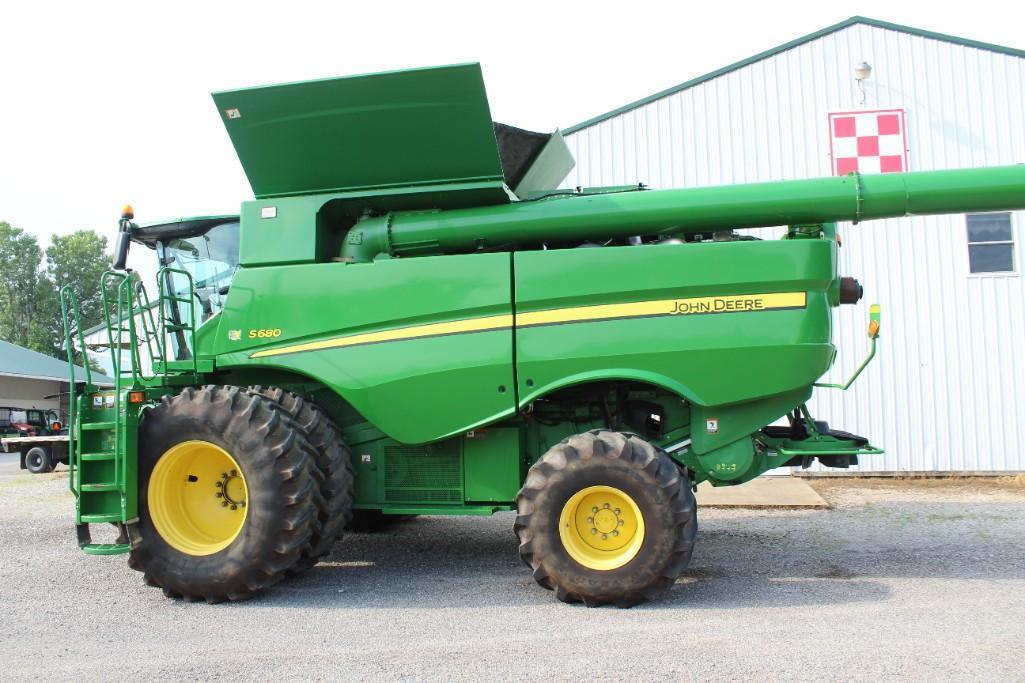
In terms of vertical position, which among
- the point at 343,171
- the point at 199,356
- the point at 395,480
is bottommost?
the point at 395,480

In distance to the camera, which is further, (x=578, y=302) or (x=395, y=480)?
(x=395, y=480)

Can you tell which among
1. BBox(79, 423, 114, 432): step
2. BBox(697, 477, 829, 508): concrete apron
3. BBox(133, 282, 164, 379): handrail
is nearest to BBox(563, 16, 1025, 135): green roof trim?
BBox(697, 477, 829, 508): concrete apron

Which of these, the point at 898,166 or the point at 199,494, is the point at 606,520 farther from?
the point at 898,166

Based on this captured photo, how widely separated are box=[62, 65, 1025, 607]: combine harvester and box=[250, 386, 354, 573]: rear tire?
18mm

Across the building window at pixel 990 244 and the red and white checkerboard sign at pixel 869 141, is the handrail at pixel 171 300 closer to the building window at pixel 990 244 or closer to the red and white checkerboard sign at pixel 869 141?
the red and white checkerboard sign at pixel 869 141

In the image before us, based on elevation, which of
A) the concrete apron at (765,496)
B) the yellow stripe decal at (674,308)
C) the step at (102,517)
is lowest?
the concrete apron at (765,496)

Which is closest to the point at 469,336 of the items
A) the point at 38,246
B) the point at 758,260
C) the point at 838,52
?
the point at 758,260

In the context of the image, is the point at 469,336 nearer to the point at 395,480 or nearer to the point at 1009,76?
the point at 395,480

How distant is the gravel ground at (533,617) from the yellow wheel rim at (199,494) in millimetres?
523

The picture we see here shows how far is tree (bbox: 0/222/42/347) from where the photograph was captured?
53344 millimetres

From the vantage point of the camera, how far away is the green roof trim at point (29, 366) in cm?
3412

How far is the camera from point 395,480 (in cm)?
614

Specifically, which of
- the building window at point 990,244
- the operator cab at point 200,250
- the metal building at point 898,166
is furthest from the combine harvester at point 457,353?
the building window at point 990,244

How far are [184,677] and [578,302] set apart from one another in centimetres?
321
